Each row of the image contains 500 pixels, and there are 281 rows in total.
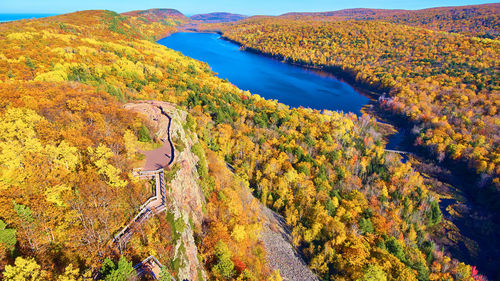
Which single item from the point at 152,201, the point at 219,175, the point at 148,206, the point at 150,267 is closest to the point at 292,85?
the point at 219,175

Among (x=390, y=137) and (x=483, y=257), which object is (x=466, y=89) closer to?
(x=390, y=137)

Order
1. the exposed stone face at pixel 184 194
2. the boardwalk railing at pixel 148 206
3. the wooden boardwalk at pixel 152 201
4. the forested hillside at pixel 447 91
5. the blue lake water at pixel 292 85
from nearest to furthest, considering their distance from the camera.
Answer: the wooden boardwalk at pixel 152 201 → the boardwalk railing at pixel 148 206 → the exposed stone face at pixel 184 194 → the forested hillside at pixel 447 91 → the blue lake water at pixel 292 85

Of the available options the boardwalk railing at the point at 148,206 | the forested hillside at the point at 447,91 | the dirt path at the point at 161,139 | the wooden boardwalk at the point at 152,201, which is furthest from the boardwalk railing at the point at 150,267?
the forested hillside at the point at 447,91

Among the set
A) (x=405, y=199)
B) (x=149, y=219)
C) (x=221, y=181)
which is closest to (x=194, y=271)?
(x=149, y=219)

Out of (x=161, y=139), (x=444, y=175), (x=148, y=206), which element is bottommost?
(x=444, y=175)

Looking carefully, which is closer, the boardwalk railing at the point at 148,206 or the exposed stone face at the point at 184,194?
the boardwalk railing at the point at 148,206

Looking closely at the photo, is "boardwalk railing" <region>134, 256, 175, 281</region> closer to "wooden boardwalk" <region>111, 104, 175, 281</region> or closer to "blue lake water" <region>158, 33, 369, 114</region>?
"wooden boardwalk" <region>111, 104, 175, 281</region>

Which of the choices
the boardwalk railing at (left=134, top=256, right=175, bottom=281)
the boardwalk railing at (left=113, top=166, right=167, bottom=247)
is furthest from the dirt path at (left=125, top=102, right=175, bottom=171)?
the boardwalk railing at (left=134, top=256, right=175, bottom=281)

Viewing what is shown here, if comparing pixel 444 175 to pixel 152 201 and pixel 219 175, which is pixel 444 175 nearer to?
pixel 219 175

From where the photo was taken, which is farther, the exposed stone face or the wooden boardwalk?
the exposed stone face

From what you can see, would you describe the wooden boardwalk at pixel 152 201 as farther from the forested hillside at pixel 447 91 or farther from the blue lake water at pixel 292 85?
the blue lake water at pixel 292 85
